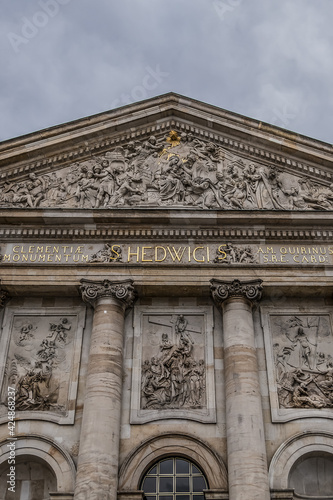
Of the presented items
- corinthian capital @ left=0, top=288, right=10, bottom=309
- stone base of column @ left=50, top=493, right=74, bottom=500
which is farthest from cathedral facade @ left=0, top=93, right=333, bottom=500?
corinthian capital @ left=0, top=288, right=10, bottom=309

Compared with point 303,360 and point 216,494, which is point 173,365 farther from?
point 303,360

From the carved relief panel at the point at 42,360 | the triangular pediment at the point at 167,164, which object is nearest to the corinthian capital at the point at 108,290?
the carved relief panel at the point at 42,360

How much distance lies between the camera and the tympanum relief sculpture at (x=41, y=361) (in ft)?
50.8

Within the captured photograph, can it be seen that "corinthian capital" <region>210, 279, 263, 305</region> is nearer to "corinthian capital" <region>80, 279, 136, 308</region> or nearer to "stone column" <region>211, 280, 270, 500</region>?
"stone column" <region>211, 280, 270, 500</region>

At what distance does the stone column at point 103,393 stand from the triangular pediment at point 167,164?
289 cm

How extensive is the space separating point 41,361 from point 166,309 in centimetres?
383

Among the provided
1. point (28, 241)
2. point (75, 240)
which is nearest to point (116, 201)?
point (75, 240)

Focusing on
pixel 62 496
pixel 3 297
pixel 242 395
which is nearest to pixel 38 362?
pixel 3 297

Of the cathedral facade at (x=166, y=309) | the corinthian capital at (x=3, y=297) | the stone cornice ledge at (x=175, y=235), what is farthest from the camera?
the stone cornice ledge at (x=175, y=235)

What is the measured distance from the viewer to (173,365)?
15.9m

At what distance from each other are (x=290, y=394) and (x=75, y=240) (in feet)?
25.0

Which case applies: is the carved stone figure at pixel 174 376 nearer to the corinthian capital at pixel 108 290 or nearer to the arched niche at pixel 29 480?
the corinthian capital at pixel 108 290

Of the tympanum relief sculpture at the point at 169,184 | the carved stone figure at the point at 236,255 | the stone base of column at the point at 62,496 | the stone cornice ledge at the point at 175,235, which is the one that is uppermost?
the tympanum relief sculpture at the point at 169,184

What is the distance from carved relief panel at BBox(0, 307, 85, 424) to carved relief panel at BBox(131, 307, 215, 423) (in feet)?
5.73
